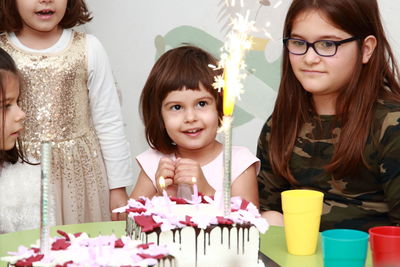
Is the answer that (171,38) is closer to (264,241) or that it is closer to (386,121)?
(386,121)

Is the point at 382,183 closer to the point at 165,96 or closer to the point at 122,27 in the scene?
the point at 165,96

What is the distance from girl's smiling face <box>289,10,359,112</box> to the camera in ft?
6.00

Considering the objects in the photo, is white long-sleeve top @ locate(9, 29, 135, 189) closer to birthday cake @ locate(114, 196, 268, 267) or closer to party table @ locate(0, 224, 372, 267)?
party table @ locate(0, 224, 372, 267)

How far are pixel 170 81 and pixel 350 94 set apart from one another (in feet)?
1.76

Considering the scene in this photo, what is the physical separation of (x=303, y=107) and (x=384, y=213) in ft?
1.24

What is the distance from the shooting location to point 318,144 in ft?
6.44

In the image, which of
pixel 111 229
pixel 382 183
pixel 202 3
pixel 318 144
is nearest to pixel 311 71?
pixel 318 144

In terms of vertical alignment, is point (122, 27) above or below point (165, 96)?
above

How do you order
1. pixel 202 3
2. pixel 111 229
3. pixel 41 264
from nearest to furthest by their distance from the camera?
pixel 41 264
pixel 111 229
pixel 202 3

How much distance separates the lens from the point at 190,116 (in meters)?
2.06

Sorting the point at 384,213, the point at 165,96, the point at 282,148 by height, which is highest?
the point at 165,96

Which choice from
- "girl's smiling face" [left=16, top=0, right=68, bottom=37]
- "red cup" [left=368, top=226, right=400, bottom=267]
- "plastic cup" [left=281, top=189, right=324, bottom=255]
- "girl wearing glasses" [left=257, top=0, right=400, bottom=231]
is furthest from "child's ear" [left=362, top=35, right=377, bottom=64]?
"girl's smiling face" [left=16, top=0, right=68, bottom=37]

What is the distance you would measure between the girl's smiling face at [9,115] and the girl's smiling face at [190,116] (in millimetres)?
439

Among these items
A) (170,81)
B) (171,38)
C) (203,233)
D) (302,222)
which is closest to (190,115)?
(170,81)
